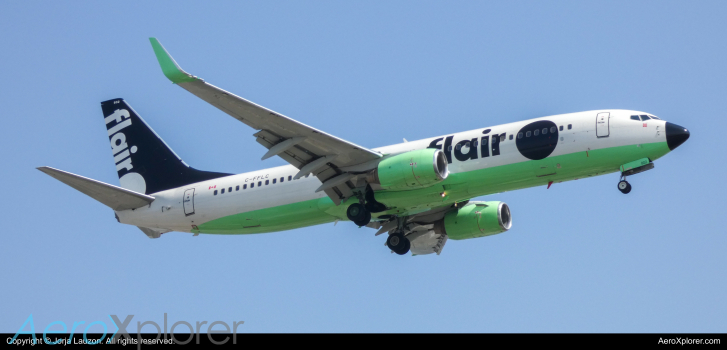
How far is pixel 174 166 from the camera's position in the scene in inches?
1741

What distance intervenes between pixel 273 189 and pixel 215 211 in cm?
328

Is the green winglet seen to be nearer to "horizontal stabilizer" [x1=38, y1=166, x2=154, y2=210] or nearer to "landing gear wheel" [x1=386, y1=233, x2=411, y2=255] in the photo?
"horizontal stabilizer" [x1=38, y1=166, x2=154, y2=210]

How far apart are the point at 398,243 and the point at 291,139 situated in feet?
30.5

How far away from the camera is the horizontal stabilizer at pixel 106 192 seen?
3784 cm

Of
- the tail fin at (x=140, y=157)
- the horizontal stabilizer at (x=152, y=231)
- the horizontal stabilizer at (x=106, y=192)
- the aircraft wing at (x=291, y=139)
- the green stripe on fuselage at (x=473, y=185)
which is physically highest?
the tail fin at (x=140, y=157)

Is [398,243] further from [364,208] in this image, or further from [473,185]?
[473,185]

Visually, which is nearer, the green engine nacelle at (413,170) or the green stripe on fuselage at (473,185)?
the green stripe on fuselage at (473,185)

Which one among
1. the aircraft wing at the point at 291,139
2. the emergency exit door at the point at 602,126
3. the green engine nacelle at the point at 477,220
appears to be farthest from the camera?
the green engine nacelle at the point at 477,220

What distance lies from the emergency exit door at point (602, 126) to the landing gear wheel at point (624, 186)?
206 cm

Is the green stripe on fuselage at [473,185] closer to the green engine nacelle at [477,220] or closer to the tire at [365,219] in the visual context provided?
the tire at [365,219]

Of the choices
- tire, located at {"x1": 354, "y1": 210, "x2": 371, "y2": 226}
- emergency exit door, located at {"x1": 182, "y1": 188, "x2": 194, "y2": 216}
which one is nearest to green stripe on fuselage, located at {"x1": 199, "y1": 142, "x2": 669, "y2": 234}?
tire, located at {"x1": 354, "y1": 210, "x2": 371, "y2": 226}

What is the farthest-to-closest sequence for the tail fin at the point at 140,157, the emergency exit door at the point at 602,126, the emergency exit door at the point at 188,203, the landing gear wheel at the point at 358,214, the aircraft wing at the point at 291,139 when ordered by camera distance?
1. the tail fin at the point at 140,157
2. the emergency exit door at the point at 188,203
3. the landing gear wheel at the point at 358,214
4. the emergency exit door at the point at 602,126
5. the aircraft wing at the point at 291,139

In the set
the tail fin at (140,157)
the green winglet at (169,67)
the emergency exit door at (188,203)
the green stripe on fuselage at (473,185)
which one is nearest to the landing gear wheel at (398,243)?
the green stripe on fuselage at (473,185)

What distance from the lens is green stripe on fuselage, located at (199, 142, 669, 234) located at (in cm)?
3528
